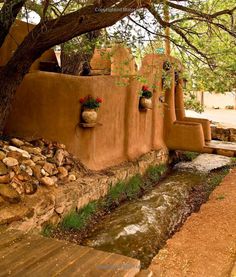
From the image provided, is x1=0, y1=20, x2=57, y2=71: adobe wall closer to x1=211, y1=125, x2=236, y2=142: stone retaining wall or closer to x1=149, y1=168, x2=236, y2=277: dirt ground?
x1=149, y1=168, x2=236, y2=277: dirt ground

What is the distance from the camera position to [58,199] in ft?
16.4

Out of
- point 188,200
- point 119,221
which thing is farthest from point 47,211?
point 188,200

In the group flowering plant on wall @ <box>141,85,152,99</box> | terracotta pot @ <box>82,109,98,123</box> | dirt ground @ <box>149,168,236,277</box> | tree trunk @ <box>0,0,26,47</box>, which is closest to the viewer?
dirt ground @ <box>149,168,236,277</box>

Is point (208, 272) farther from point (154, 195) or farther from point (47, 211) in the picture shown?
point (154, 195)

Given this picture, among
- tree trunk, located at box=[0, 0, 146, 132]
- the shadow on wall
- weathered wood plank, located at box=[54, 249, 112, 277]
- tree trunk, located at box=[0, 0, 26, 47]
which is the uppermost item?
tree trunk, located at box=[0, 0, 26, 47]

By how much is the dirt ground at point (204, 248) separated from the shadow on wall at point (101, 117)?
2523 mm

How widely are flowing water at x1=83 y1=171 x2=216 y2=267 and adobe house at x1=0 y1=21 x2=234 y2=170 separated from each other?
3.81 feet

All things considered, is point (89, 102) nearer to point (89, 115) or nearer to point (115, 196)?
point (89, 115)

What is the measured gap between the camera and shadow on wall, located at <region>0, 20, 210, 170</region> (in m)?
5.97

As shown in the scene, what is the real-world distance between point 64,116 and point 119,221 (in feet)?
7.11

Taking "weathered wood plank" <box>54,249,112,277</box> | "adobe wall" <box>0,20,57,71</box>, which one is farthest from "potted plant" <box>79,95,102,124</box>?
"weathered wood plank" <box>54,249,112,277</box>

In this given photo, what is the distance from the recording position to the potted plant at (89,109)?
6.18m

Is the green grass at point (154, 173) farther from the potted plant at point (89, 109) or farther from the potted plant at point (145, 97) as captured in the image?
the potted plant at point (89, 109)

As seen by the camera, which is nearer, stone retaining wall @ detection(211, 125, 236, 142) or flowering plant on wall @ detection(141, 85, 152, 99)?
flowering plant on wall @ detection(141, 85, 152, 99)
